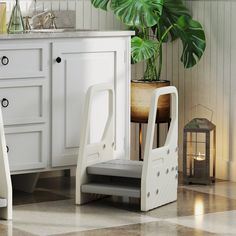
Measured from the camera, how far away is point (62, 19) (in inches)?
222

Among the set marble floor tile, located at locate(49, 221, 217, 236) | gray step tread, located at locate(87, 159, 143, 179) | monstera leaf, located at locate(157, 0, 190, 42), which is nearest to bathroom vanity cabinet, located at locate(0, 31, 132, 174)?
gray step tread, located at locate(87, 159, 143, 179)

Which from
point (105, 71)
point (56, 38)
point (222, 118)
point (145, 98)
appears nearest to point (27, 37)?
point (56, 38)

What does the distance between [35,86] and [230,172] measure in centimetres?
147

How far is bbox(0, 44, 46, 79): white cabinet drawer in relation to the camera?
15.5 feet

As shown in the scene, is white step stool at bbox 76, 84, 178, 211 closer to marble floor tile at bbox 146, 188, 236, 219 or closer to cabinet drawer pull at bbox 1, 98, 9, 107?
marble floor tile at bbox 146, 188, 236, 219

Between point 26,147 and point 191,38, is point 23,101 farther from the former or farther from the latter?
point 191,38

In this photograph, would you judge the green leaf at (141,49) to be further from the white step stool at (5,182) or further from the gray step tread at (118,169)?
the white step stool at (5,182)

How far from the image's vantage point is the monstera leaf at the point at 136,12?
17.8 ft

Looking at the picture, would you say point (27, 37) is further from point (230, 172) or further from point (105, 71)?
point (230, 172)

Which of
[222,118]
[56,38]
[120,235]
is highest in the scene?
[56,38]

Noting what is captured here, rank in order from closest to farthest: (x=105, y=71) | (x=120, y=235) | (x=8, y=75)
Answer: (x=120, y=235) → (x=8, y=75) → (x=105, y=71)

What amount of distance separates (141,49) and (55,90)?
833mm

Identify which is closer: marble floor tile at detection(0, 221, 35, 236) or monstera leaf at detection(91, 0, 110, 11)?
marble floor tile at detection(0, 221, 35, 236)

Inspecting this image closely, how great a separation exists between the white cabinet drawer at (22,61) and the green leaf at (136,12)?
752mm
